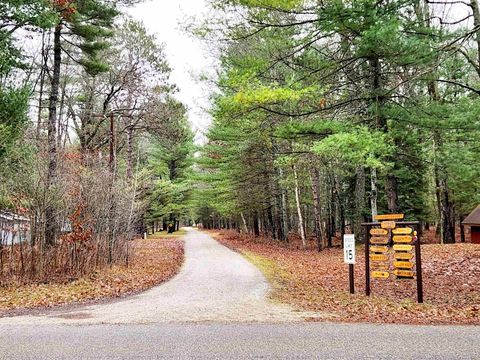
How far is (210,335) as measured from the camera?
5.75 m

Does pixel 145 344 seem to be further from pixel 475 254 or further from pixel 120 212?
pixel 475 254

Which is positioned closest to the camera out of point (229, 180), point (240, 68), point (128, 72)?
point (240, 68)

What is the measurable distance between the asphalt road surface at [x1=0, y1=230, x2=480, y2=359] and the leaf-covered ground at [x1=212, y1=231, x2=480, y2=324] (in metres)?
0.77

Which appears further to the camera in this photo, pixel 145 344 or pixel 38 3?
pixel 38 3

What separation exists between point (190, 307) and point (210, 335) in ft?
7.92

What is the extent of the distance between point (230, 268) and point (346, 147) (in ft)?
23.6

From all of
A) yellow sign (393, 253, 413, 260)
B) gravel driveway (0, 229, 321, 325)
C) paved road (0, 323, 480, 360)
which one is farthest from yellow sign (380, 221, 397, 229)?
paved road (0, 323, 480, 360)

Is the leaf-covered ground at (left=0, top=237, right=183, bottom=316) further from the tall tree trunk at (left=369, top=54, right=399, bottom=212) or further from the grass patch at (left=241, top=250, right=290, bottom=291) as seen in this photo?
the tall tree trunk at (left=369, top=54, right=399, bottom=212)

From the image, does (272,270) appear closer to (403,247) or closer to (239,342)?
(403,247)

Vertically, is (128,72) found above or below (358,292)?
above

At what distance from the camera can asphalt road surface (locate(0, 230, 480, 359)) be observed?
491 centimetres

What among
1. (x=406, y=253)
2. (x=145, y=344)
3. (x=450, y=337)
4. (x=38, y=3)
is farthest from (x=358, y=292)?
(x=38, y=3)

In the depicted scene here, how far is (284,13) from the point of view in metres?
9.59

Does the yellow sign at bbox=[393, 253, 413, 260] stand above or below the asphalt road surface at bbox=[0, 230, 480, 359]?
above
